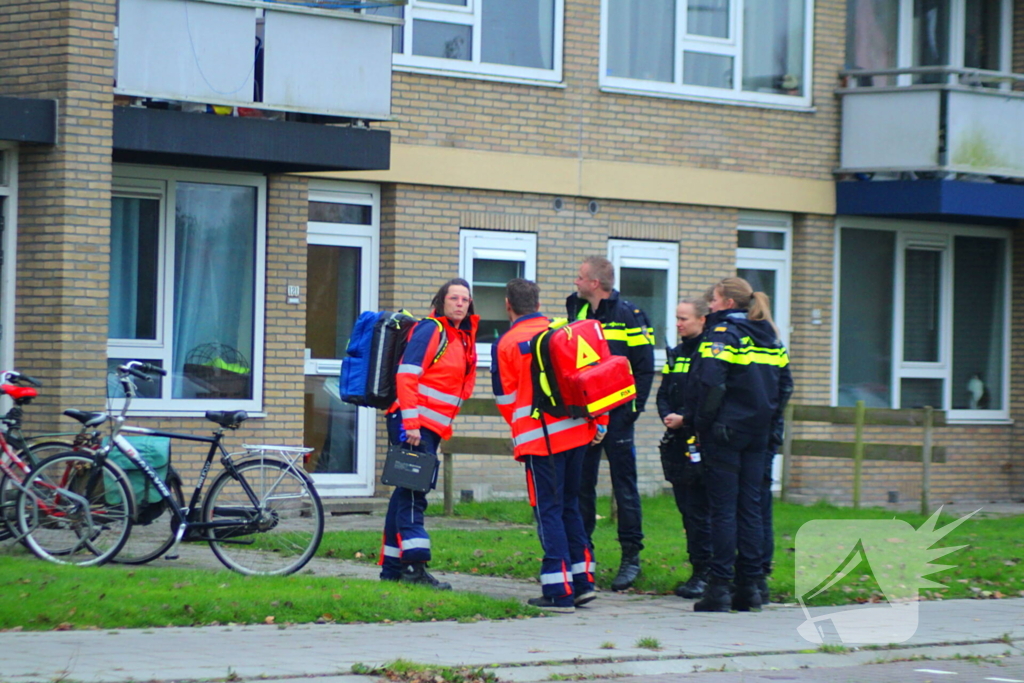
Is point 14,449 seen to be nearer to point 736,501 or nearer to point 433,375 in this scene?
point 433,375

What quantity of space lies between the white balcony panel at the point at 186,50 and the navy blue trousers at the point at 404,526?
446 cm

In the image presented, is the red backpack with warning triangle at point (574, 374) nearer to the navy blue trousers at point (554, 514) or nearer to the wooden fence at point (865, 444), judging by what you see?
the navy blue trousers at point (554, 514)

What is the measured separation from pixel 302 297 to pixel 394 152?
170 cm

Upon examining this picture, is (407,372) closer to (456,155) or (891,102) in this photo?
(456,155)

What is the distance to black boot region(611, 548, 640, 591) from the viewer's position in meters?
9.50

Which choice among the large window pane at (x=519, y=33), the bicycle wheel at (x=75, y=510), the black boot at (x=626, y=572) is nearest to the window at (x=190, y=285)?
the large window pane at (x=519, y=33)

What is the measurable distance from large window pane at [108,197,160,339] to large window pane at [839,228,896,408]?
8152 millimetres

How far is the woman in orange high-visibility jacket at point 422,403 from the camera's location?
862 cm

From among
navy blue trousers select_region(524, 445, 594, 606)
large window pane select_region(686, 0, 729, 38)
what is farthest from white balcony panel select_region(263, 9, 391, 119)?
navy blue trousers select_region(524, 445, 594, 606)

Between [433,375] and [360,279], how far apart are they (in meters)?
5.65

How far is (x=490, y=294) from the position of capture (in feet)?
48.6

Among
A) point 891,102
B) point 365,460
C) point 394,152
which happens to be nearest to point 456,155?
point 394,152

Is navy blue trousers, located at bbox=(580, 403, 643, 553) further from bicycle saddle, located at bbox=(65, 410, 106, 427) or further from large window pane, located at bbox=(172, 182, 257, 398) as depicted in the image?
large window pane, located at bbox=(172, 182, 257, 398)

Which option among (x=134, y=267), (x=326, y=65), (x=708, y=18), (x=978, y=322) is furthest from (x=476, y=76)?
(x=978, y=322)
